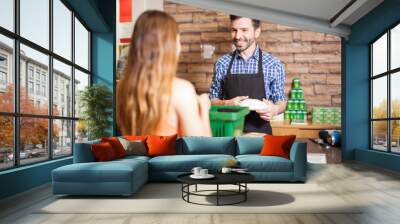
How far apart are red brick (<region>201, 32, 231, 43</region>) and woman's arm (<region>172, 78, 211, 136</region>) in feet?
12.5

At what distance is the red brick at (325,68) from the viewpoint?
270 inches

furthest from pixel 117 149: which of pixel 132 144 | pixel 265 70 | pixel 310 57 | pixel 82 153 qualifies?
pixel 310 57

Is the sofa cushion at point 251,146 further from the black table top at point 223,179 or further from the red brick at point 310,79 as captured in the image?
the red brick at point 310,79

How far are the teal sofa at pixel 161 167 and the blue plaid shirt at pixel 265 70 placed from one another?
35.5 inches

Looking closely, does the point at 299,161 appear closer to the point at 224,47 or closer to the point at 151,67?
the point at 224,47

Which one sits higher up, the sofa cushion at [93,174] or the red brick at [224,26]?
the red brick at [224,26]

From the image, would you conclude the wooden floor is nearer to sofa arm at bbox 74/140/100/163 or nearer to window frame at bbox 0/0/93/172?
sofa arm at bbox 74/140/100/163

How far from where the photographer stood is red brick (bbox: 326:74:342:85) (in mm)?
7000

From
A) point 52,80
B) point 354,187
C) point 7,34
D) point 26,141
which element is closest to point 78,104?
point 52,80

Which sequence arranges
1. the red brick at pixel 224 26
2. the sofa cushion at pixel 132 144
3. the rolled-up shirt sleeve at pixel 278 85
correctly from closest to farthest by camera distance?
the sofa cushion at pixel 132 144, the red brick at pixel 224 26, the rolled-up shirt sleeve at pixel 278 85

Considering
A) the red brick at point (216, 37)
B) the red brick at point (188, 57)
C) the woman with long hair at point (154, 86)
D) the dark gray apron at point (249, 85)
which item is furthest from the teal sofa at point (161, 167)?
the woman with long hair at point (154, 86)

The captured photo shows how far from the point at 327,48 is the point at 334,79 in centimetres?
53

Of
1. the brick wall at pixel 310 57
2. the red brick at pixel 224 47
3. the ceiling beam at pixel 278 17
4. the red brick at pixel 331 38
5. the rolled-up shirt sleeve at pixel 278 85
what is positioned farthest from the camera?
the red brick at pixel 331 38

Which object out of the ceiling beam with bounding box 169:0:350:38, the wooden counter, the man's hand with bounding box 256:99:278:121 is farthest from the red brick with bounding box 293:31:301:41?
the wooden counter
